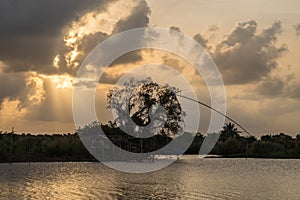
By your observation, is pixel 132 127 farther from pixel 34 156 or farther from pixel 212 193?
pixel 212 193

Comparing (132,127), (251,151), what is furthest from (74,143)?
(251,151)

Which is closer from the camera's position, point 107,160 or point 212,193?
point 212,193

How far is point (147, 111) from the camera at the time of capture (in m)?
80.1

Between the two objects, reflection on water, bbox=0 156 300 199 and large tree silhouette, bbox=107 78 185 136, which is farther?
large tree silhouette, bbox=107 78 185 136

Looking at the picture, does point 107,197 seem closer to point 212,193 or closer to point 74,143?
point 212,193

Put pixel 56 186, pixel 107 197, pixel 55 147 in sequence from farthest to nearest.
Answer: pixel 55 147, pixel 56 186, pixel 107 197

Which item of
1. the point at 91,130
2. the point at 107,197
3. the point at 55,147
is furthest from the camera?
the point at 91,130

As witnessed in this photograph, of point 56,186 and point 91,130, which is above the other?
point 91,130

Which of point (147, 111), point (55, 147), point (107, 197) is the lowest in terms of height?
point (107, 197)

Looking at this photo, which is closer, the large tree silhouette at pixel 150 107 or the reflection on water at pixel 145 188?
the reflection on water at pixel 145 188

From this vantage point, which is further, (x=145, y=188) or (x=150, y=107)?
(x=150, y=107)

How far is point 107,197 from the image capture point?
33.8m

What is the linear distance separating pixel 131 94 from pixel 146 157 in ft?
32.6

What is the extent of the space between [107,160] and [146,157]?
19.7 ft
